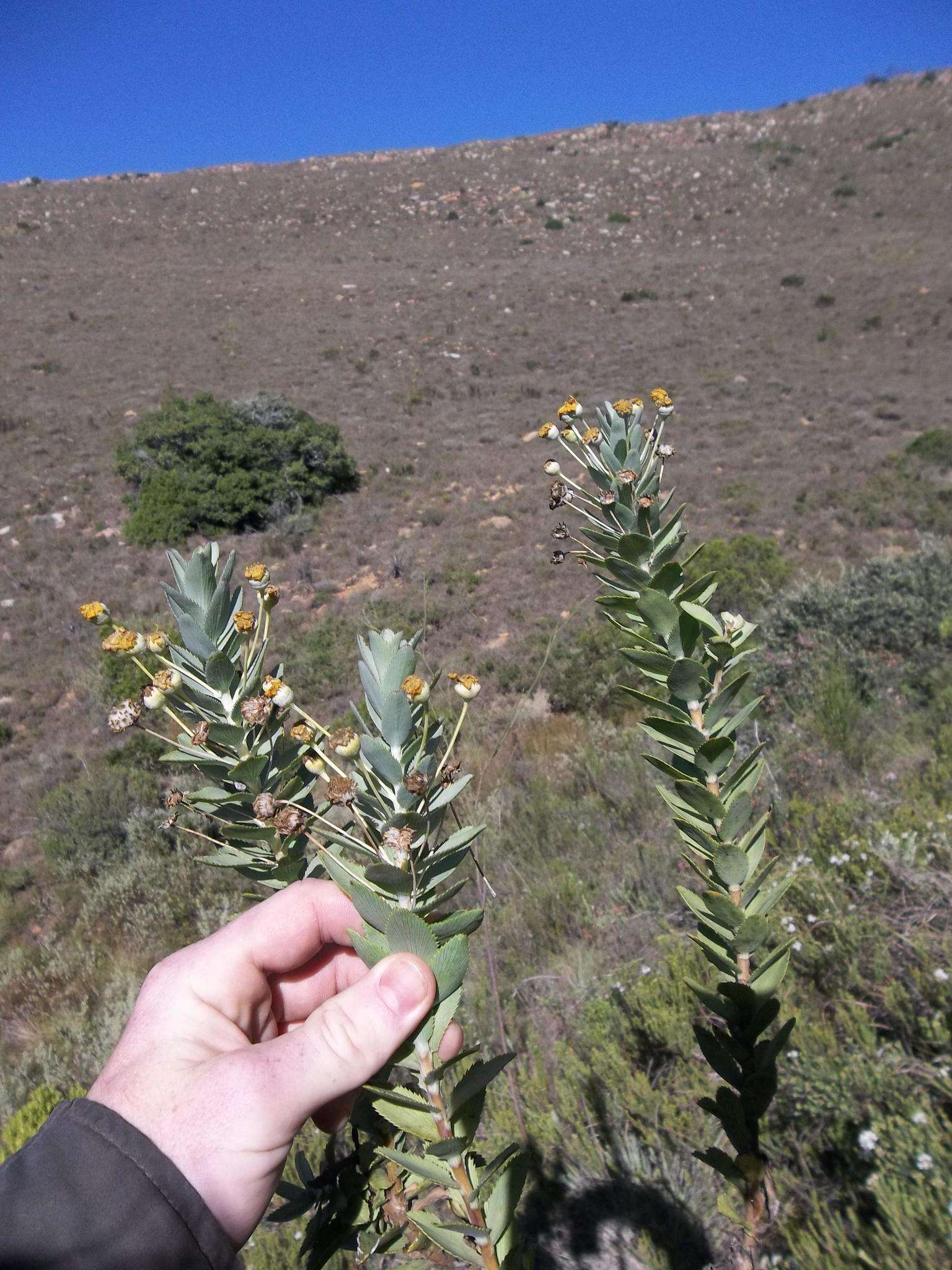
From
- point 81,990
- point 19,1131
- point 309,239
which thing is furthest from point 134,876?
point 309,239

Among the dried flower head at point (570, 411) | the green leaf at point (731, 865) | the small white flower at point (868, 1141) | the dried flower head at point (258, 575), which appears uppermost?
the dried flower head at point (570, 411)

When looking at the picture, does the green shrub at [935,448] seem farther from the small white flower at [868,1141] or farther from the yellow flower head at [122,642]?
the yellow flower head at [122,642]

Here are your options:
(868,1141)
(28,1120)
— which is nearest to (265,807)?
(868,1141)

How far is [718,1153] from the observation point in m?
1.15

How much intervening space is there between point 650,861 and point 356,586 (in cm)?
797

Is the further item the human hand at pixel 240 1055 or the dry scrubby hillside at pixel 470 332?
the dry scrubby hillside at pixel 470 332

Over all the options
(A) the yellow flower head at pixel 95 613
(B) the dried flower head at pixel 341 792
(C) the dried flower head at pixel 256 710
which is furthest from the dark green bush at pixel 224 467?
(B) the dried flower head at pixel 341 792

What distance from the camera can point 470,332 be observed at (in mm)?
23234

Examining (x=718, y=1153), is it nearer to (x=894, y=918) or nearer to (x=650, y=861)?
(x=894, y=918)

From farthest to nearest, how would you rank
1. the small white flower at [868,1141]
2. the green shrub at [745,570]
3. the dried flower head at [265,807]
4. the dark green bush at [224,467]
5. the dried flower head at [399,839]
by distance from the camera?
the dark green bush at [224,467] → the green shrub at [745,570] → the small white flower at [868,1141] → the dried flower head at [265,807] → the dried flower head at [399,839]

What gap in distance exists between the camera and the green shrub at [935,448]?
1296 centimetres

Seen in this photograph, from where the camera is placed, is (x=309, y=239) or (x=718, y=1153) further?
(x=309, y=239)

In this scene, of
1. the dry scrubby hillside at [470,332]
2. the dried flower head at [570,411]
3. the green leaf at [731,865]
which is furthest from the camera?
the dry scrubby hillside at [470,332]

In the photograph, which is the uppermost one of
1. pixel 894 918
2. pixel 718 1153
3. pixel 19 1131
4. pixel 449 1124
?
pixel 449 1124
